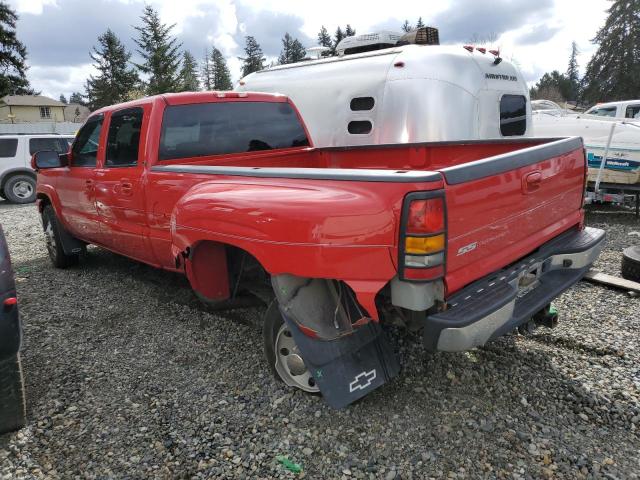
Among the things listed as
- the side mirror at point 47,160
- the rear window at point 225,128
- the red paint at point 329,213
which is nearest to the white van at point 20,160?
the side mirror at point 47,160

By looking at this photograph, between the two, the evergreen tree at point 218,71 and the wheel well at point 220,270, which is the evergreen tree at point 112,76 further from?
the wheel well at point 220,270

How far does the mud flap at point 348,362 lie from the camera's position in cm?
261

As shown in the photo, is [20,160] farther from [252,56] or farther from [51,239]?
[252,56]

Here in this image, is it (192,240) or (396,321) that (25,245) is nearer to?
(192,240)

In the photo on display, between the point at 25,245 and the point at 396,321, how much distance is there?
23.5 ft

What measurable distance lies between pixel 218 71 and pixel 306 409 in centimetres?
8164

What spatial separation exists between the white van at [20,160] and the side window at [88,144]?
9113 mm

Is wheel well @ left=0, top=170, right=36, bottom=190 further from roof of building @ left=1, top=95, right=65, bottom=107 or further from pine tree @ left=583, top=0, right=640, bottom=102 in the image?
roof of building @ left=1, top=95, right=65, bottom=107

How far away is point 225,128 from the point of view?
416 cm

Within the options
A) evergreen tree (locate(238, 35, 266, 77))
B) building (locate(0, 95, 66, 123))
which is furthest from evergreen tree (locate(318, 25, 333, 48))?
building (locate(0, 95, 66, 123))

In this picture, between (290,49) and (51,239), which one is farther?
(290,49)

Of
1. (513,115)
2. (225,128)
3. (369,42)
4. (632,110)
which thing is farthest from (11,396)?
(632,110)

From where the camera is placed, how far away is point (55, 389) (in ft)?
10.3

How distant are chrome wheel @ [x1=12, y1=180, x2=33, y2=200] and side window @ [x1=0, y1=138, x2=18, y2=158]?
78 cm
